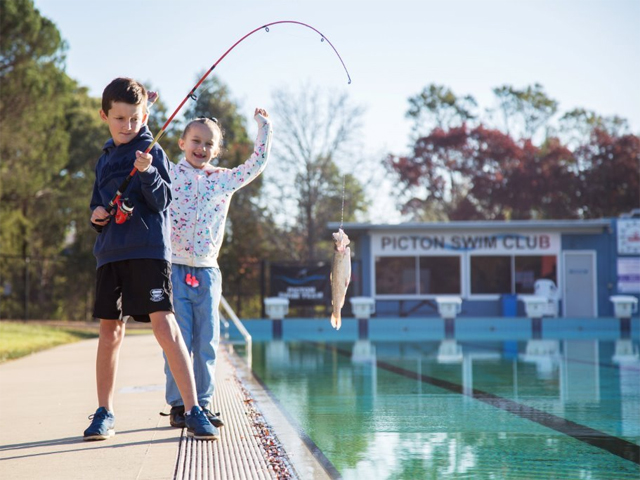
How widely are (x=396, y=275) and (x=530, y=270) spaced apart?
13.1 ft

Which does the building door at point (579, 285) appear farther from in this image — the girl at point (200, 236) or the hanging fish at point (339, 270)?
the hanging fish at point (339, 270)

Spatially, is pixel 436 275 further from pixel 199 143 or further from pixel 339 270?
pixel 339 270

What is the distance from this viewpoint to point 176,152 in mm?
29125

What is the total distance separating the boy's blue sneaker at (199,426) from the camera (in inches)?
160

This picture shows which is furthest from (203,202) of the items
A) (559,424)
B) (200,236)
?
(559,424)

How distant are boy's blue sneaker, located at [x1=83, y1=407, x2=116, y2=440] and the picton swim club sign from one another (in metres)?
21.5

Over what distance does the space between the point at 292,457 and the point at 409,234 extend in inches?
864

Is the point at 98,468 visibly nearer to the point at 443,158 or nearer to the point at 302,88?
the point at 302,88

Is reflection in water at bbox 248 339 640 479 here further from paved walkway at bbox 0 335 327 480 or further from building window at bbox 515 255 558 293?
Result: building window at bbox 515 255 558 293

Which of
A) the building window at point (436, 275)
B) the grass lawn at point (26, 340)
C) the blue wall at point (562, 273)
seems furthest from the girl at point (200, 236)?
the building window at point (436, 275)

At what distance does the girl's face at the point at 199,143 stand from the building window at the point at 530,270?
864 inches

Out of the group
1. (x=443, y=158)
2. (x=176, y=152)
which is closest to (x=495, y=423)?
(x=176, y=152)

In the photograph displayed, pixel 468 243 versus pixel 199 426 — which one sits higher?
pixel 468 243

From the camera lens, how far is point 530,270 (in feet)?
84.9
